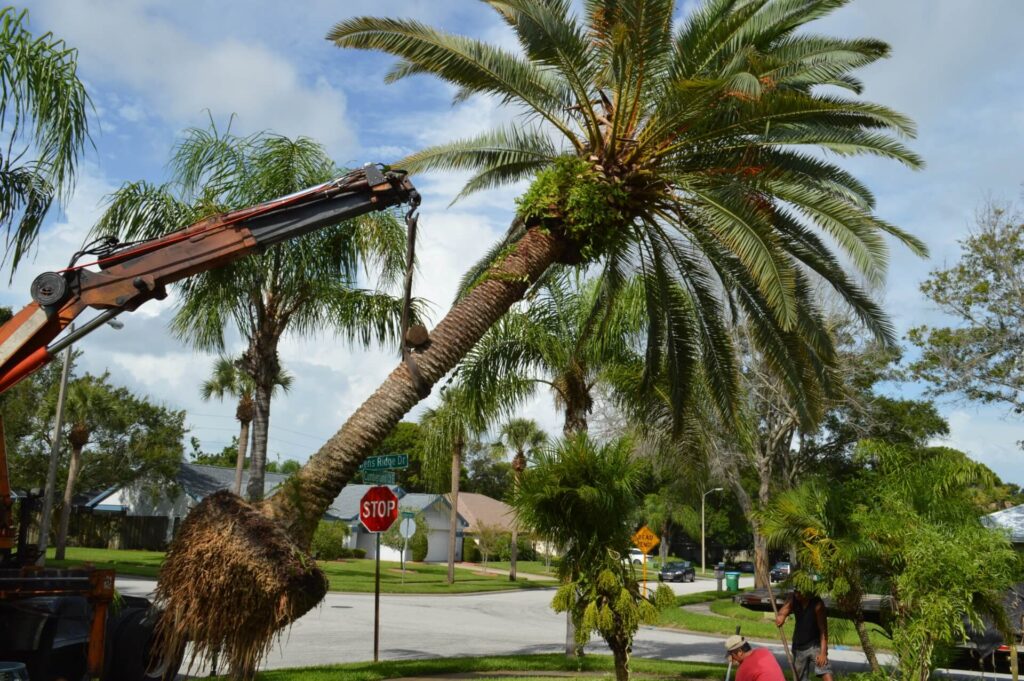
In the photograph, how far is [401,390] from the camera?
8695mm

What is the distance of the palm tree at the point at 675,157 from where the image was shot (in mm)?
9773

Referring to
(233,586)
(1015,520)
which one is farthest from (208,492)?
(233,586)

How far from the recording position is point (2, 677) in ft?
19.6

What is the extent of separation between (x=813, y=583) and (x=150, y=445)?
40106 mm

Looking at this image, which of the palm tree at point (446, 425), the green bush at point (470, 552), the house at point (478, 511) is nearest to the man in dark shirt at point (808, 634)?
the palm tree at point (446, 425)

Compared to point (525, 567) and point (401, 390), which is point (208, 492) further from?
point (401, 390)

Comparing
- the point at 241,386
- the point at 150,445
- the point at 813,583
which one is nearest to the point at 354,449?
the point at 813,583

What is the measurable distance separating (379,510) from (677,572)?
4180 cm

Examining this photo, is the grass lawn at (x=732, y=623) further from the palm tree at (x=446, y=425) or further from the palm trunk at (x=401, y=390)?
the palm trunk at (x=401, y=390)

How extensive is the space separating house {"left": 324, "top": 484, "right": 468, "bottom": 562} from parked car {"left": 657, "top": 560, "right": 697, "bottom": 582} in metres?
14.7

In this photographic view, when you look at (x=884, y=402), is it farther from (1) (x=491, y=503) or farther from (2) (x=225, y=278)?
(1) (x=491, y=503)

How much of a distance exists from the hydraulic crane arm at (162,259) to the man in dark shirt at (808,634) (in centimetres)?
695

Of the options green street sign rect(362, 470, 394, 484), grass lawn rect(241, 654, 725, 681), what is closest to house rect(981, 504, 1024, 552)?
grass lawn rect(241, 654, 725, 681)

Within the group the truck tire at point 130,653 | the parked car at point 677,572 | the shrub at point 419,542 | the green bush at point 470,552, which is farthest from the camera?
the green bush at point 470,552
